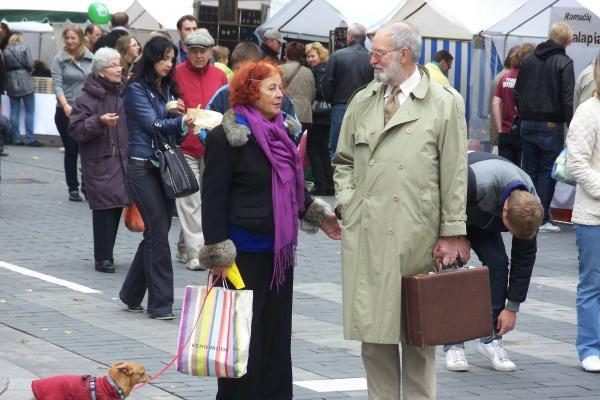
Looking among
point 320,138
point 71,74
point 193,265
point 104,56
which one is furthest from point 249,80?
point 320,138

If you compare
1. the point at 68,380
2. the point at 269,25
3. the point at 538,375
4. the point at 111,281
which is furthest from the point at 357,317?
the point at 269,25

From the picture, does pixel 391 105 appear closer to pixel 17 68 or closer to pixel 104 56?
pixel 104 56

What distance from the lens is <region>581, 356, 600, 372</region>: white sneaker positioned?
25.1 feet

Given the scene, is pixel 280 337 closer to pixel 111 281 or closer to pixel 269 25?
pixel 111 281

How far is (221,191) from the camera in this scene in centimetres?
597

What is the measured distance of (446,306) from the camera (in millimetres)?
5699

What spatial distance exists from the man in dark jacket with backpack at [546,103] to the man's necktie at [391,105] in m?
A: 8.00

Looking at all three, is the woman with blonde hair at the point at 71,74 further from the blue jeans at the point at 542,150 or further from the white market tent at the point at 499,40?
the blue jeans at the point at 542,150

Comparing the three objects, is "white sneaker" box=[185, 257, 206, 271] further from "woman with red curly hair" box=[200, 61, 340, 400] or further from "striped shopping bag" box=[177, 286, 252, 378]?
"striped shopping bag" box=[177, 286, 252, 378]

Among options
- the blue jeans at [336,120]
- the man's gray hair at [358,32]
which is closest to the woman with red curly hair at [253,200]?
the blue jeans at [336,120]

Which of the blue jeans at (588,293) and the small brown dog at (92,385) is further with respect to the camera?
the blue jeans at (588,293)

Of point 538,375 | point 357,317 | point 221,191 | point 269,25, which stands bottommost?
point 538,375

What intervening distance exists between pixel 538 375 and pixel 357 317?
215 cm

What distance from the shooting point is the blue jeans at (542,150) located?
13.5 m
